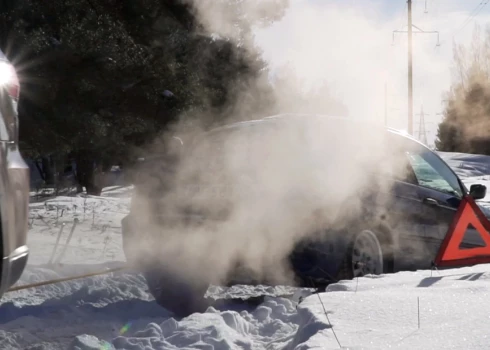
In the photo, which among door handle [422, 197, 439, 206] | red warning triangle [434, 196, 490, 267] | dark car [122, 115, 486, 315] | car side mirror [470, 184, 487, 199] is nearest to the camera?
dark car [122, 115, 486, 315]

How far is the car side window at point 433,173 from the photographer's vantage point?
7203 millimetres

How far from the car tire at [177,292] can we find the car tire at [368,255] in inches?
44.1

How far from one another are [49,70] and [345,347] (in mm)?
11772

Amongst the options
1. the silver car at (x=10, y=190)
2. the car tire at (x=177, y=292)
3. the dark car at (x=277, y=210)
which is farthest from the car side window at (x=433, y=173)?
the silver car at (x=10, y=190)

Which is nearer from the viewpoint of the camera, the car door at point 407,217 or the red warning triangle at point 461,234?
the red warning triangle at point 461,234

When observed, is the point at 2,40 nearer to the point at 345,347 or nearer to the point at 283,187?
the point at 283,187

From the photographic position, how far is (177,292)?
6.42 metres

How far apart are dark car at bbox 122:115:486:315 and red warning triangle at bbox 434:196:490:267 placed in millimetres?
536

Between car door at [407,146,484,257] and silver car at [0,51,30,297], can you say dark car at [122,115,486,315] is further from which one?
silver car at [0,51,30,297]

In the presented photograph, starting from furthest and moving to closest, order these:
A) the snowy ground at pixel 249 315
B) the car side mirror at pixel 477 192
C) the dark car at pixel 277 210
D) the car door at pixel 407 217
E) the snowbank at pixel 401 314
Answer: the car side mirror at pixel 477 192, the car door at pixel 407 217, the dark car at pixel 277 210, the snowy ground at pixel 249 315, the snowbank at pixel 401 314

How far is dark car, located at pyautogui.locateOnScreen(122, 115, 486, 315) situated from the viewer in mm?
5781

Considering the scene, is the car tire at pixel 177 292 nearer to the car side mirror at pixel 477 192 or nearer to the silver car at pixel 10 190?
the silver car at pixel 10 190

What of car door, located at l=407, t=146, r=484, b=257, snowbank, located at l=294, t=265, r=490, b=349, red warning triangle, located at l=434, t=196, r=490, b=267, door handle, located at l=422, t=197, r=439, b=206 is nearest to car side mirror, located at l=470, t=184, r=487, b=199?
car door, located at l=407, t=146, r=484, b=257

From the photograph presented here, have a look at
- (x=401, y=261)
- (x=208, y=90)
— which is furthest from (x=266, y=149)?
(x=208, y=90)
